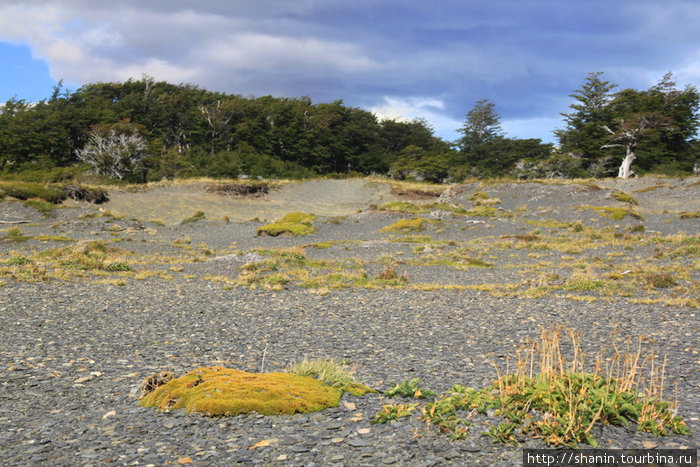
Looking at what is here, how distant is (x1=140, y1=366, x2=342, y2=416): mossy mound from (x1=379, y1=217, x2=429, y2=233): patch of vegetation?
2991cm

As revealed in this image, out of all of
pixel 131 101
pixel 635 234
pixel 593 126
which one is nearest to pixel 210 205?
pixel 131 101

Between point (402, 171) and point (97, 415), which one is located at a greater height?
point (402, 171)

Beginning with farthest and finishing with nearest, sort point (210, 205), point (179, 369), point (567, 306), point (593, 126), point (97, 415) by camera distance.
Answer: point (593, 126), point (210, 205), point (567, 306), point (179, 369), point (97, 415)

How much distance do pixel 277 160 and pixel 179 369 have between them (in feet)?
259

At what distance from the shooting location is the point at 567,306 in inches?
541

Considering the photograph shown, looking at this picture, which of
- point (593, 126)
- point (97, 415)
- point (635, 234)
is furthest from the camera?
point (593, 126)

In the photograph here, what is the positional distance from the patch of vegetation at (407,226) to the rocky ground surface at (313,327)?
4.21 m

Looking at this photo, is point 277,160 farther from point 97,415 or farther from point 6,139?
point 97,415

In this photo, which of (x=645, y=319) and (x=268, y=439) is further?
(x=645, y=319)

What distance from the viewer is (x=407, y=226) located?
37.1m

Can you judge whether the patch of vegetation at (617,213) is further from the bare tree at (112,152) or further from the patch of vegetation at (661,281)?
the bare tree at (112,152)

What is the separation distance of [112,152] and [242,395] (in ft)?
214

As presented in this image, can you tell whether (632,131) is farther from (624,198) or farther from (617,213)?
(617,213)

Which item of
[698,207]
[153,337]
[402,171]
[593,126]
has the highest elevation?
[593,126]
